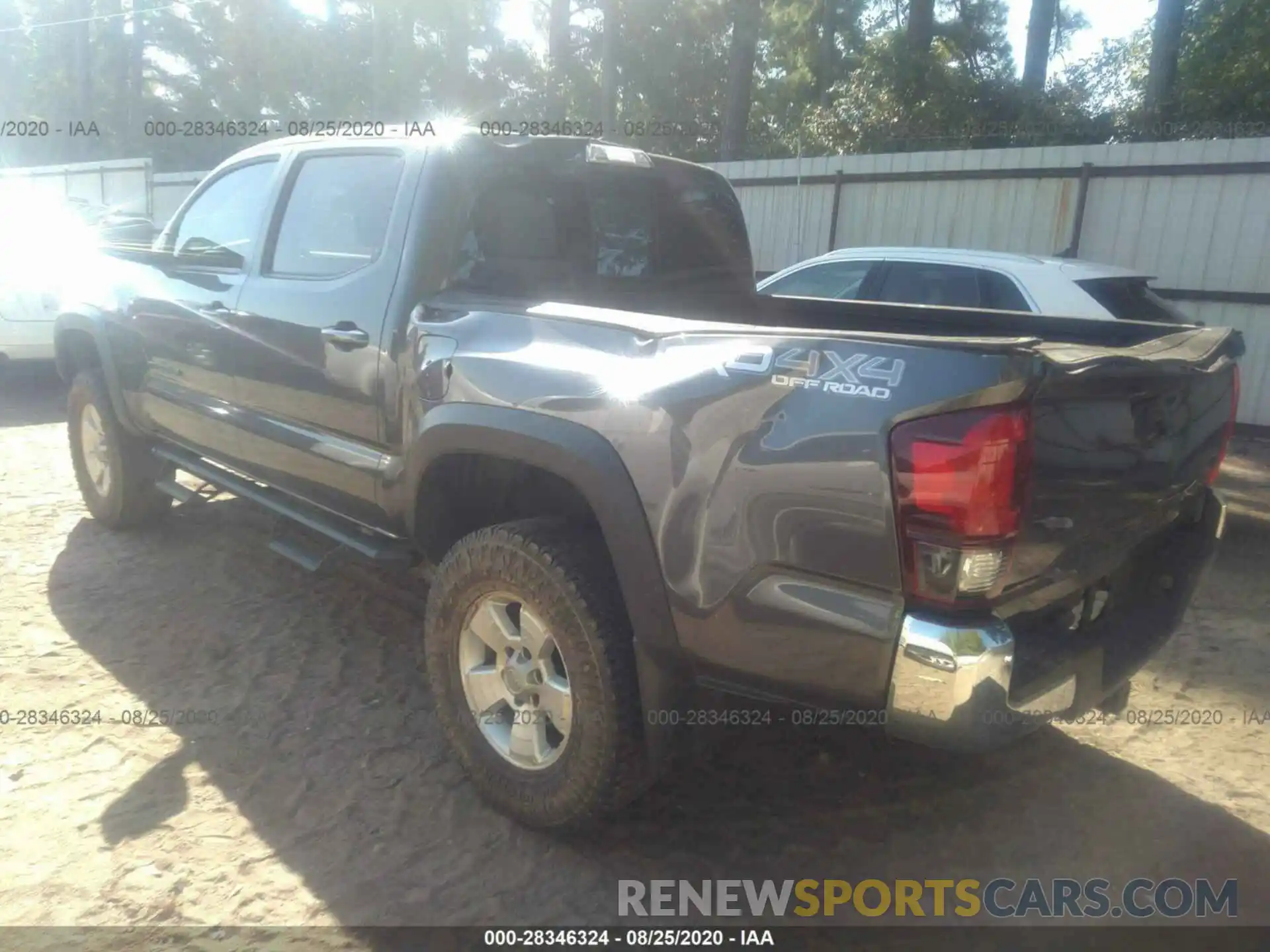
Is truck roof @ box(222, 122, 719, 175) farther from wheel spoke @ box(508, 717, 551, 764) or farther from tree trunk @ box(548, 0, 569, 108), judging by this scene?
tree trunk @ box(548, 0, 569, 108)

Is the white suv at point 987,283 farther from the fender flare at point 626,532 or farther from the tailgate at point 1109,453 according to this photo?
the fender flare at point 626,532

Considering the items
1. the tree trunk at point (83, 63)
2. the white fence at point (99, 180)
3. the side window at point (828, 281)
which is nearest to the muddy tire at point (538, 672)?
the side window at point (828, 281)

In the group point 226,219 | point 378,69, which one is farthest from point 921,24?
point 226,219

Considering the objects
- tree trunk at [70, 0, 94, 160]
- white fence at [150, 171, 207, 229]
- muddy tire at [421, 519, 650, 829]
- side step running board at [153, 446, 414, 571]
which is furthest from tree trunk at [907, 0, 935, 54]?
tree trunk at [70, 0, 94, 160]

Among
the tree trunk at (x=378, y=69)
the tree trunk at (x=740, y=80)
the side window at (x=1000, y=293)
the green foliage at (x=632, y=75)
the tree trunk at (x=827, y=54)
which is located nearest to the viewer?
the side window at (x=1000, y=293)

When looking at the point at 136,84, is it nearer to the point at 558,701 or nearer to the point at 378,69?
the point at 378,69

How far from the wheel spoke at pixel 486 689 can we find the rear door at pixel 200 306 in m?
1.79

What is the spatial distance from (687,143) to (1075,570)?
2334 cm

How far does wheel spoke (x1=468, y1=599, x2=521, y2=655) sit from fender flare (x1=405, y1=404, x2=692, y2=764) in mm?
428

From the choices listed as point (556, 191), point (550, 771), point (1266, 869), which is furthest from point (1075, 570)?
point (556, 191)

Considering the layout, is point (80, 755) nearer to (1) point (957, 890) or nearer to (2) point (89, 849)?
(2) point (89, 849)

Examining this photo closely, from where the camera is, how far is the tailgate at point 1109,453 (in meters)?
2.10

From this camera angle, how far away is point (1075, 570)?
2.36 meters

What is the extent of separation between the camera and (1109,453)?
2.32 meters
